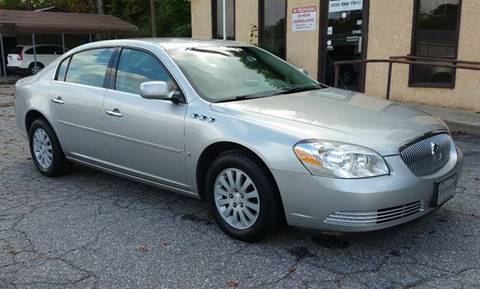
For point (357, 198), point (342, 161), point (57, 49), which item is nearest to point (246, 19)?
point (342, 161)

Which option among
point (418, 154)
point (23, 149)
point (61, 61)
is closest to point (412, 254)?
point (418, 154)

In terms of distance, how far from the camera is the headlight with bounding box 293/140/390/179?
3297 millimetres

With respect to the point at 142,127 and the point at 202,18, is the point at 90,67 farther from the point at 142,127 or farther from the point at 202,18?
the point at 202,18

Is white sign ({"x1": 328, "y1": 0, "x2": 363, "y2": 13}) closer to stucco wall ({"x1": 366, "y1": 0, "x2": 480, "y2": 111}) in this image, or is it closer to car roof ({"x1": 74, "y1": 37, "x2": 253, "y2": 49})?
stucco wall ({"x1": 366, "y1": 0, "x2": 480, "y2": 111})

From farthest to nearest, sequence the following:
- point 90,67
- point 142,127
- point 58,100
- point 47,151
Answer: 1. point 47,151
2. point 58,100
3. point 90,67
4. point 142,127

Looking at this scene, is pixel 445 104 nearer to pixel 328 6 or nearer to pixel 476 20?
pixel 476 20

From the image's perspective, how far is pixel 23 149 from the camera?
23.8 ft

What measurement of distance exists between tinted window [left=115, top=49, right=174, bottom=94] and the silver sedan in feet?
0.04

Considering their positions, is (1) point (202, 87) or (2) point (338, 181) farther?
(1) point (202, 87)

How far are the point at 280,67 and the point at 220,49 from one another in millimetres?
631

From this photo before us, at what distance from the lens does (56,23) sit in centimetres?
2430

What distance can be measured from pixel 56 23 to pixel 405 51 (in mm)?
19265

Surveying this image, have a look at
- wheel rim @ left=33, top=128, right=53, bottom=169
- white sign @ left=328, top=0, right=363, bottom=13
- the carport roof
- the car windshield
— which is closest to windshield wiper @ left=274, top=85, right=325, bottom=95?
the car windshield

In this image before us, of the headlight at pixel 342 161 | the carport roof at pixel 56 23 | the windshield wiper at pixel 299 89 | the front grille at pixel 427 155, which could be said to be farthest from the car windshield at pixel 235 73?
the carport roof at pixel 56 23
